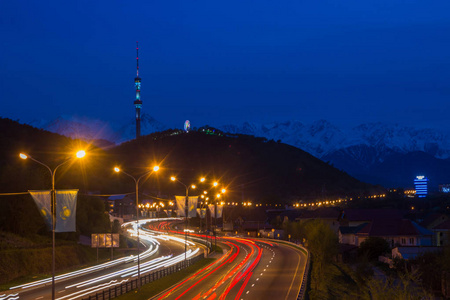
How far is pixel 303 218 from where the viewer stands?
118 m

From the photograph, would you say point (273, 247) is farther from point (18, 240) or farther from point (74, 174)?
point (74, 174)

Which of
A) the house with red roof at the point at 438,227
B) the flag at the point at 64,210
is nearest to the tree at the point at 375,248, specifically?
the house with red roof at the point at 438,227

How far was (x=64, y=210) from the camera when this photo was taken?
83.2ft

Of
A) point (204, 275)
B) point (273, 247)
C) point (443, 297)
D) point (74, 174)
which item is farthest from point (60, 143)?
point (443, 297)

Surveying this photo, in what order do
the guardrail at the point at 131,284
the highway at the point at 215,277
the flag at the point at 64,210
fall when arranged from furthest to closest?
the highway at the point at 215,277 → the guardrail at the point at 131,284 → the flag at the point at 64,210

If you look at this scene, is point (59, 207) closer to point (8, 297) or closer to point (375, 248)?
point (8, 297)

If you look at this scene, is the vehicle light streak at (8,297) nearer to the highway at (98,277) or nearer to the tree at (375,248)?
the highway at (98,277)

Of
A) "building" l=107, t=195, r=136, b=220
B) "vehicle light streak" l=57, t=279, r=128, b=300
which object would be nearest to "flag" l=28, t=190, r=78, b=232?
"vehicle light streak" l=57, t=279, r=128, b=300

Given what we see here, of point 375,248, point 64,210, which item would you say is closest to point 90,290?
point 64,210

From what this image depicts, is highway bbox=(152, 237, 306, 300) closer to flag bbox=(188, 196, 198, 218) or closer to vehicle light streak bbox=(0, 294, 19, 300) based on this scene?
flag bbox=(188, 196, 198, 218)

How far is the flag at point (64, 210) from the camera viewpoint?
993 inches

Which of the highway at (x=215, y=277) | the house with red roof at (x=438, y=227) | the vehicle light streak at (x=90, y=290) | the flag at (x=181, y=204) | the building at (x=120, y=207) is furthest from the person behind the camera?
the building at (x=120, y=207)

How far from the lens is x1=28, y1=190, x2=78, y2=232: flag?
82.3ft

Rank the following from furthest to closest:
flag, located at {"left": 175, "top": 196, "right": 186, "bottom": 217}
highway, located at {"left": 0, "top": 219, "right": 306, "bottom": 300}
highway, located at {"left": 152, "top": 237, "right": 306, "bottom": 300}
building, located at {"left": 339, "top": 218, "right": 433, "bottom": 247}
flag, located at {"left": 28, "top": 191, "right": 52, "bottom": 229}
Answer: building, located at {"left": 339, "top": 218, "right": 433, "bottom": 247}, flag, located at {"left": 175, "top": 196, "right": 186, "bottom": 217}, highway, located at {"left": 0, "top": 219, "right": 306, "bottom": 300}, highway, located at {"left": 152, "top": 237, "right": 306, "bottom": 300}, flag, located at {"left": 28, "top": 191, "right": 52, "bottom": 229}
